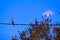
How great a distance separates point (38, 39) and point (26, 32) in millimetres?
5224

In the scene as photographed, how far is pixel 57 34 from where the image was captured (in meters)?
25.1

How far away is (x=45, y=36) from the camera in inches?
955

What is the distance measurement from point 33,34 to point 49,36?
2769 millimetres

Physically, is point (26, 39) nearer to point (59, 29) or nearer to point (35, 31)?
point (35, 31)

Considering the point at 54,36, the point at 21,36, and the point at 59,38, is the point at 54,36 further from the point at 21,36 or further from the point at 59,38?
the point at 21,36

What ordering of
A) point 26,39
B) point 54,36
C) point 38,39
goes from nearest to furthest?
1. point 38,39
2. point 54,36
3. point 26,39

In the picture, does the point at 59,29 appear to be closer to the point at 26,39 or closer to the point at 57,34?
the point at 57,34

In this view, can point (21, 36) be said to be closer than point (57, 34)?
No

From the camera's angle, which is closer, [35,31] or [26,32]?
[35,31]

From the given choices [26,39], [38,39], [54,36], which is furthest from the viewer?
[26,39]

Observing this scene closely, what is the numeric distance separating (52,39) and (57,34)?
107cm

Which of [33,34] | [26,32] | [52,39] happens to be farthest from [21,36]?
[52,39]

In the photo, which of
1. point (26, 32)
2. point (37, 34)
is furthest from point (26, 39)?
point (37, 34)

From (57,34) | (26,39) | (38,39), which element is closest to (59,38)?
(57,34)
